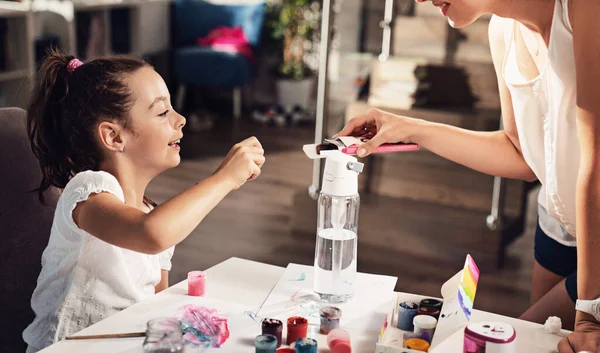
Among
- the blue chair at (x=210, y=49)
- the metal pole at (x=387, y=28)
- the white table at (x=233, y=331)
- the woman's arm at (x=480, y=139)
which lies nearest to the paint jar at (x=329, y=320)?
the white table at (x=233, y=331)

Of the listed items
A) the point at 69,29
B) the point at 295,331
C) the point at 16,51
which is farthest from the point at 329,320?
the point at 69,29

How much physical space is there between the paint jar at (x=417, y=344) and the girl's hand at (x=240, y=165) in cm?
41

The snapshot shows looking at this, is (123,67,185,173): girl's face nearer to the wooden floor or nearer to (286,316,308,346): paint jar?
(286,316,308,346): paint jar

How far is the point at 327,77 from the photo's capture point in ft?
11.6

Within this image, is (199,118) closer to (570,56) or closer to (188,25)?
(188,25)

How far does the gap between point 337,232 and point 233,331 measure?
1.06ft

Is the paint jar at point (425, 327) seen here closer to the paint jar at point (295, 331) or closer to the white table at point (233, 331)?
the white table at point (233, 331)

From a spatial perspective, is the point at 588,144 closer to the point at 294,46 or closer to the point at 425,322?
the point at 425,322

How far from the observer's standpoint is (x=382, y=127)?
1.58m

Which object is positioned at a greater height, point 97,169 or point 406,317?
point 97,169

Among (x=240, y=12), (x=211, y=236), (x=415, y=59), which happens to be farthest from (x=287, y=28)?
(x=211, y=236)

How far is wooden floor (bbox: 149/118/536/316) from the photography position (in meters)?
3.26

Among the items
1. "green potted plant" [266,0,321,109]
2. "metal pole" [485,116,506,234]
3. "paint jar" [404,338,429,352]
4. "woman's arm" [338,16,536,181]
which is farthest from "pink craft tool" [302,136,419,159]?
"green potted plant" [266,0,321,109]

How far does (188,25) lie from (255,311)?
543 centimetres
